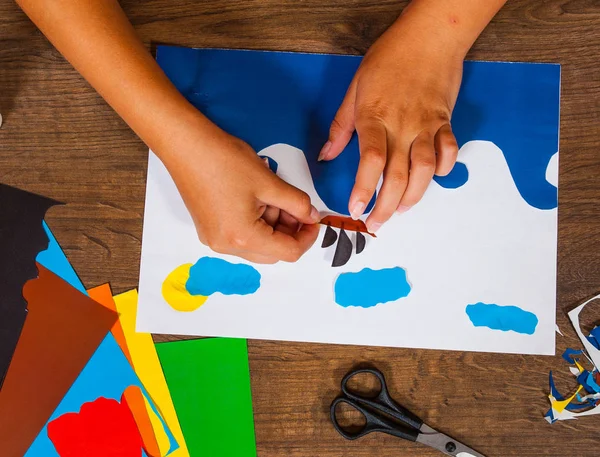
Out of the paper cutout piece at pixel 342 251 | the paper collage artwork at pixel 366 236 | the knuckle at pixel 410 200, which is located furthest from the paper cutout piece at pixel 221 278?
the knuckle at pixel 410 200

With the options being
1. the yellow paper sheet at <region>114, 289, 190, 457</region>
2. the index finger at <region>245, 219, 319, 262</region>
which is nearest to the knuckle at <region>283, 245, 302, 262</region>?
the index finger at <region>245, 219, 319, 262</region>

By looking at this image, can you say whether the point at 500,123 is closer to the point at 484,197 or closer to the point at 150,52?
the point at 484,197

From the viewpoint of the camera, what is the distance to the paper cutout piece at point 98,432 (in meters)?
0.82

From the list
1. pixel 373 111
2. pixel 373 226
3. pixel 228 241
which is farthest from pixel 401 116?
pixel 228 241

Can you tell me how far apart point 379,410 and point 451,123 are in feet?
1.25

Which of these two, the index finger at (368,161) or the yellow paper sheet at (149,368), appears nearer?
the index finger at (368,161)

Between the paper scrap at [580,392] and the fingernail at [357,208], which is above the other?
the fingernail at [357,208]

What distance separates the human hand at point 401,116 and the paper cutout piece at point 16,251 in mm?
413

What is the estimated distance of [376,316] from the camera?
32.5 inches

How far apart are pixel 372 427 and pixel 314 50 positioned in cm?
49

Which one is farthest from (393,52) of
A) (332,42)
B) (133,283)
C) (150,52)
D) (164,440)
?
(164,440)

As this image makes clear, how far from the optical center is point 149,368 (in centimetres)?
83

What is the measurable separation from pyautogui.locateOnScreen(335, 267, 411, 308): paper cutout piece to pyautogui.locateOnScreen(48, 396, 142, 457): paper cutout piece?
316 mm

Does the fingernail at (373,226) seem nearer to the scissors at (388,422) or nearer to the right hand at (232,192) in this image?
the right hand at (232,192)
